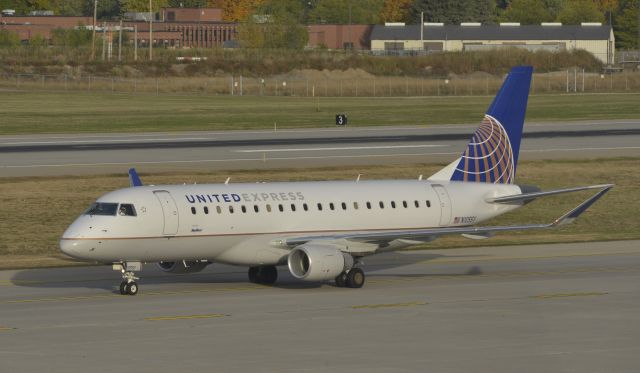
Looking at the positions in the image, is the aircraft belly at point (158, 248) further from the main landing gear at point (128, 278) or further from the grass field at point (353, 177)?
the grass field at point (353, 177)

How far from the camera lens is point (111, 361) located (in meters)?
29.5

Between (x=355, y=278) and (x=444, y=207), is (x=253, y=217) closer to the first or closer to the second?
(x=355, y=278)

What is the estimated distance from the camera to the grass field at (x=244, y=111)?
366 ft

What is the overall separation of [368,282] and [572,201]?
1034 inches

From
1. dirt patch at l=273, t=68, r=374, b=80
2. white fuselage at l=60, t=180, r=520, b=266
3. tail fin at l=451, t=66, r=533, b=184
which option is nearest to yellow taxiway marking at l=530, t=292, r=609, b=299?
white fuselage at l=60, t=180, r=520, b=266

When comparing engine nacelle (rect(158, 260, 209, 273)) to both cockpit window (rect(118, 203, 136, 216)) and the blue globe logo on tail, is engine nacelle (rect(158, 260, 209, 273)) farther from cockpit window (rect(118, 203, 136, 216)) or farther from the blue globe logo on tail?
the blue globe logo on tail

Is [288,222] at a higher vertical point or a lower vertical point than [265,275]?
higher

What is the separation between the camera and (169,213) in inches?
1538

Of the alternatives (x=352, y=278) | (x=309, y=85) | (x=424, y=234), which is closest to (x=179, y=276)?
(x=352, y=278)

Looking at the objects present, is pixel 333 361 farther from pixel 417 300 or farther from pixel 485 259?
pixel 485 259

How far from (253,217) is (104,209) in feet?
14.9

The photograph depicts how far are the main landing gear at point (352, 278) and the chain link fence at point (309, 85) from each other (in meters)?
114

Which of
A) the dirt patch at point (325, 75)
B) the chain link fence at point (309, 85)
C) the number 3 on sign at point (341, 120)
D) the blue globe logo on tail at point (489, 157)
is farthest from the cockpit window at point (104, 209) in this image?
the dirt patch at point (325, 75)

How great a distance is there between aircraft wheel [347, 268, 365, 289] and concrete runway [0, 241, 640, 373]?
299 mm
